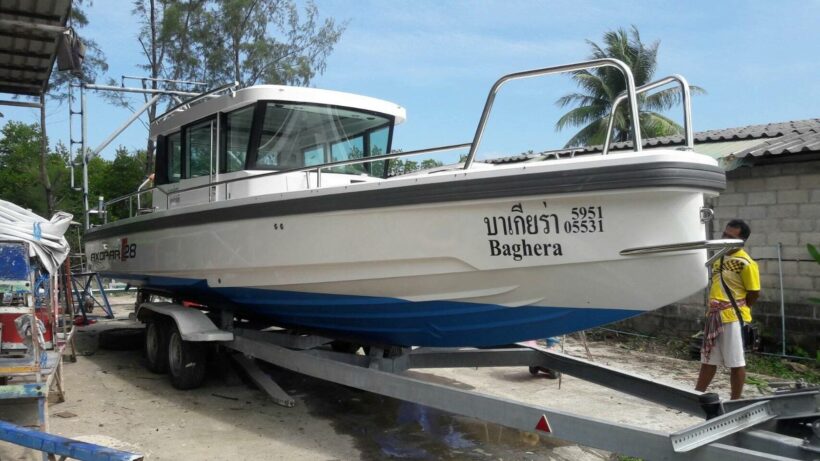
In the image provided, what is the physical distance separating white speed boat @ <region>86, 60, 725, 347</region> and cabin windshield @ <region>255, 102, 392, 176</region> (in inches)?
0.5

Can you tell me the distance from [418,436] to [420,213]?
1627 millimetres

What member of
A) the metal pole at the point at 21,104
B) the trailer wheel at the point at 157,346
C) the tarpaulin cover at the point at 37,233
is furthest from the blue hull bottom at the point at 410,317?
the metal pole at the point at 21,104

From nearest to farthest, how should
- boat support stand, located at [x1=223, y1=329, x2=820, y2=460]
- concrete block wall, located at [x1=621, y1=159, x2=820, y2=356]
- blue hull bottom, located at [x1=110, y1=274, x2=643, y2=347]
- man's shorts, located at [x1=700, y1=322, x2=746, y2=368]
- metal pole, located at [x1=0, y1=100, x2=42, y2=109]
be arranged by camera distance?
boat support stand, located at [x1=223, y1=329, x2=820, y2=460], blue hull bottom, located at [x1=110, y1=274, x2=643, y2=347], man's shorts, located at [x1=700, y1=322, x2=746, y2=368], metal pole, located at [x1=0, y1=100, x2=42, y2=109], concrete block wall, located at [x1=621, y1=159, x2=820, y2=356]

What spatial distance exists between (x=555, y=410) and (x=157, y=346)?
423 cm

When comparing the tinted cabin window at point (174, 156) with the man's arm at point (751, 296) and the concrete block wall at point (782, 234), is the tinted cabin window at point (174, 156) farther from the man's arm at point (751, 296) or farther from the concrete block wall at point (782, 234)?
the concrete block wall at point (782, 234)

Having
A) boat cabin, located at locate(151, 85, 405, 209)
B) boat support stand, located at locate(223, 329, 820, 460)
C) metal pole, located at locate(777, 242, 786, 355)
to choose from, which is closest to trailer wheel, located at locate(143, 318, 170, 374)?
boat support stand, located at locate(223, 329, 820, 460)

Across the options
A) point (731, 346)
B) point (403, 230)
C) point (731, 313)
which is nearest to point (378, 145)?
point (403, 230)

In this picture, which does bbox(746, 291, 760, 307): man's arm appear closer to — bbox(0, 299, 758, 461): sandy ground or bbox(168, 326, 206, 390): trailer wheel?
bbox(0, 299, 758, 461): sandy ground

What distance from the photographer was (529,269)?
144 inches

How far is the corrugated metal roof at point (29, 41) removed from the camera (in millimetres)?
5855

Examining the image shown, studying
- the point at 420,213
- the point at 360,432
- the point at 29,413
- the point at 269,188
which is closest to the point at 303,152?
the point at 269,188

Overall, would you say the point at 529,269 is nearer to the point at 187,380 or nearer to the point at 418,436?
the point at 418,436

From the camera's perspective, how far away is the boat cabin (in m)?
5.32

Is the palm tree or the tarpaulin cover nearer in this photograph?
the tarpaulin cover
